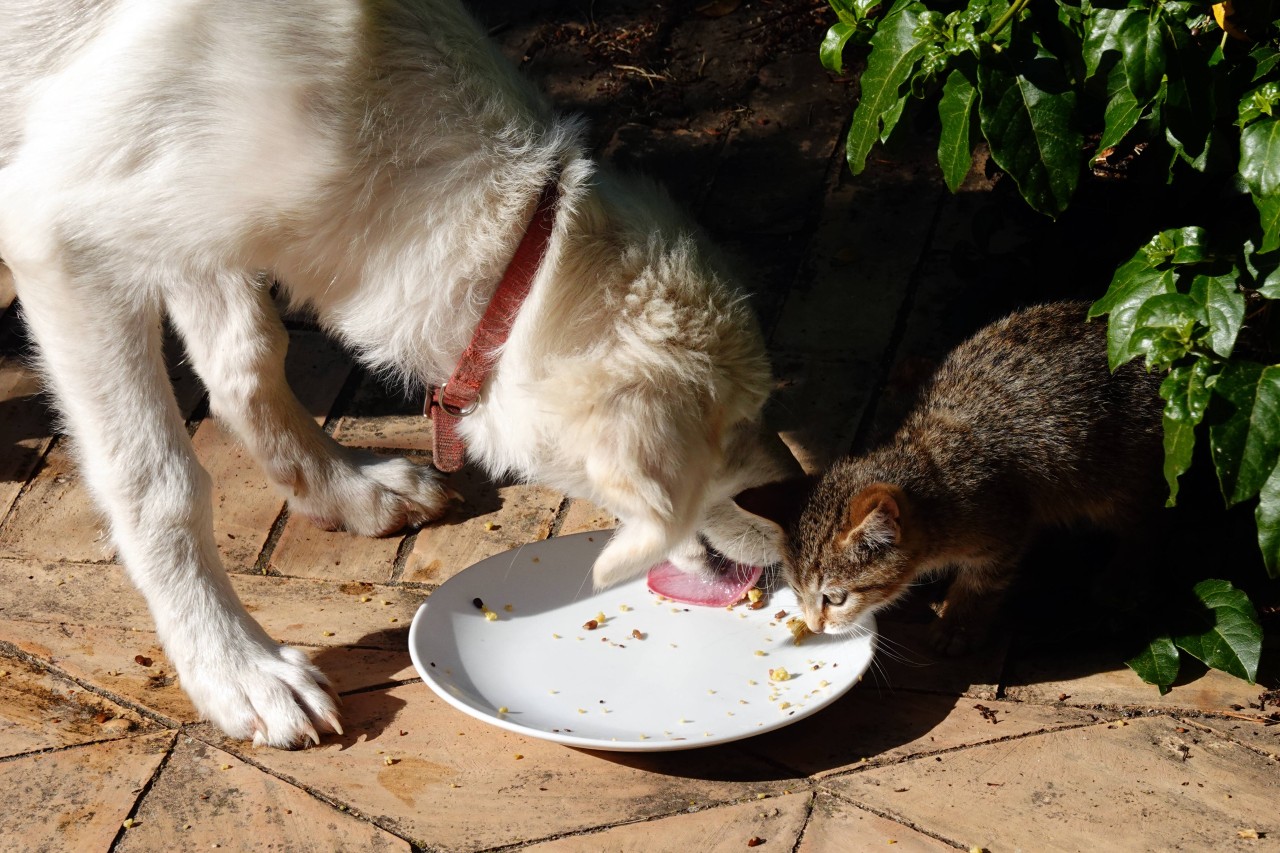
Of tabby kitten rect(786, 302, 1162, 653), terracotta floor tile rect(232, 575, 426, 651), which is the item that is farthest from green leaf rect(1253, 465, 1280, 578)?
terracotta floor tile rect(232, 575, 426, 651)

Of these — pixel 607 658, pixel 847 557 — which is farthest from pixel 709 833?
pixel 847 557

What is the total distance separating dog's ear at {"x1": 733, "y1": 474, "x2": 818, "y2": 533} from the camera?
321 centimetres

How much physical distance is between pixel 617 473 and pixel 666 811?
0.75 m

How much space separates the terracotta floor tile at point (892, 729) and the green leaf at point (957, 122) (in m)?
1.23

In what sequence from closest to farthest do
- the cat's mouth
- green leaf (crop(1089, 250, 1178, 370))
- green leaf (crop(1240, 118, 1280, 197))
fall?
green leaf (crop(1240, 118, 1280, 197)) → green leaf (crop(1089, 250, 1178, 370)) → the cat's mouth

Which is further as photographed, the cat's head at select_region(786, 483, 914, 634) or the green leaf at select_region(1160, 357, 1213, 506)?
the cat's head at select_region(786, 483, 914, 634)

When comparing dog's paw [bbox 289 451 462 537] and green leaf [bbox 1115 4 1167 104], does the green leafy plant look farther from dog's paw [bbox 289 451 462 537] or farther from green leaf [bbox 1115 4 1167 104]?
dog's paw [bbox 289 451 462 537]

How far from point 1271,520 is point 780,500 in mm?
1171

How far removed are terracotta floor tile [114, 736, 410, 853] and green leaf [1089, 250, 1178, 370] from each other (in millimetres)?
1821

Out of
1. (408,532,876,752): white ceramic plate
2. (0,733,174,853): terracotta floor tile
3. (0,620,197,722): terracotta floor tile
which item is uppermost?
(408,532,876,752): white ceramic plate

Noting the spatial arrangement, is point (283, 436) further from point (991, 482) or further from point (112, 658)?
point (991, 482)

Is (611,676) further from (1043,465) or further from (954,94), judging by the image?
(954,94)

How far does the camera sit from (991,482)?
3.27 m

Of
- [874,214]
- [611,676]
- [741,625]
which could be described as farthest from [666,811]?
[874,214]
